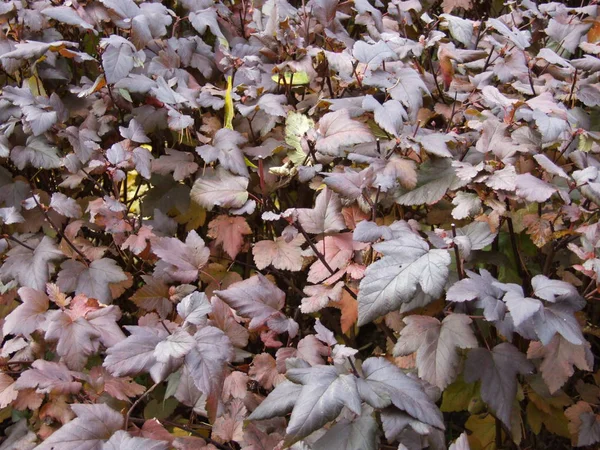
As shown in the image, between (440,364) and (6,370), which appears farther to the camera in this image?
(6,370)

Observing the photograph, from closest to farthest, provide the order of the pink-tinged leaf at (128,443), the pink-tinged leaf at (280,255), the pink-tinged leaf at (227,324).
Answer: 1. the pink-tinged leaf at (128,443)
2. the pink-tinged leaf at (227,324)
3. the pink-tinged leaf at (280,255)

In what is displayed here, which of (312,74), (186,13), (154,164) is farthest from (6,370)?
(186,13)

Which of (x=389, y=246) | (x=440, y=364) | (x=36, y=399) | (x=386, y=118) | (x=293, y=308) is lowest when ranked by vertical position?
(x=293, y=308)

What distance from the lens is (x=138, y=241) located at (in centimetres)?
172

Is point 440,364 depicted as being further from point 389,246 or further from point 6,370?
point 6,370

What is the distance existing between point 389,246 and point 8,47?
1.45m

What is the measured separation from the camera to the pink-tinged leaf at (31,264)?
1748 mm

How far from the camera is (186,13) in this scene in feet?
7.50

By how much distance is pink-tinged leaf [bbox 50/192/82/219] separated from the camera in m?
1.80

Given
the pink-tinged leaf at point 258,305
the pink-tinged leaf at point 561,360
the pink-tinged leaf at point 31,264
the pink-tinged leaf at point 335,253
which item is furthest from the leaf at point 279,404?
the pink-tinged leaf at point 31,264

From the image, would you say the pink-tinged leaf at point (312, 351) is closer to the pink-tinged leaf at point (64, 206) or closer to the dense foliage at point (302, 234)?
the dense foliage at point (302, 234)

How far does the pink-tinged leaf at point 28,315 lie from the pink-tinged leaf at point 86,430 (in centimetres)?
31

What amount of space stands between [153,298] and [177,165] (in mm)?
430

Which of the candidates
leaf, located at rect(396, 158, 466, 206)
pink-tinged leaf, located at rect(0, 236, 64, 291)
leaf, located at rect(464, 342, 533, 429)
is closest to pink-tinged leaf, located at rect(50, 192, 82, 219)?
pink-tinged leaf, located at rect(0, 236, 64, 291)
